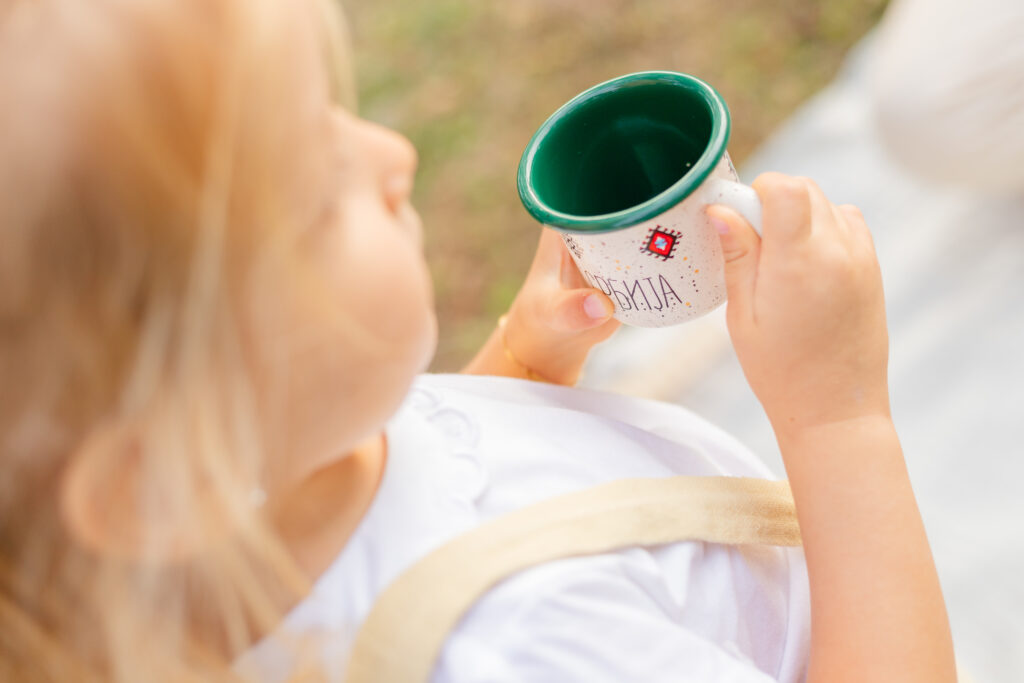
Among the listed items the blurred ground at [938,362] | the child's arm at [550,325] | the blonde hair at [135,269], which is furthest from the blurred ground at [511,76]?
the blonde hair at [135,269]

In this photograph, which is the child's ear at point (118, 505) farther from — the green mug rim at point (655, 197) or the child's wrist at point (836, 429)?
the child's wrist at point (836, 429)

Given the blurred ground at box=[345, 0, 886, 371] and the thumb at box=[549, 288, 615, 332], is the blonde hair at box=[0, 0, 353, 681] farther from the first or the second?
the blurred ground at box=[345, 0, 886, 371]

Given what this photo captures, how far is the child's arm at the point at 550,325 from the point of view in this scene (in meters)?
0.67

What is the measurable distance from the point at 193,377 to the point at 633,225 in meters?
0.25

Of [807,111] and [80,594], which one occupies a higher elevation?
[80,594]

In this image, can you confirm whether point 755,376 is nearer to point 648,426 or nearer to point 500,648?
point 648,426

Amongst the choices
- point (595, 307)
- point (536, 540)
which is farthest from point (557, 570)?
point (595, 307)

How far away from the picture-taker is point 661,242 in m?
0.52

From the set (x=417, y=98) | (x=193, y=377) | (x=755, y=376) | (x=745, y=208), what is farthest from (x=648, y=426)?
(x=417, y=98)

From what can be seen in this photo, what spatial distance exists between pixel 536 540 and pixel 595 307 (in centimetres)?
18

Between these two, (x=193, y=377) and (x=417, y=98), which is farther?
(x=417, y=98)

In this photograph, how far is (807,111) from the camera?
1.40 meters

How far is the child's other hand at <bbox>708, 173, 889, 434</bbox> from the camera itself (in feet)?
1.81

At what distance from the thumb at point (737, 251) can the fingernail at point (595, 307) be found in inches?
3.5
